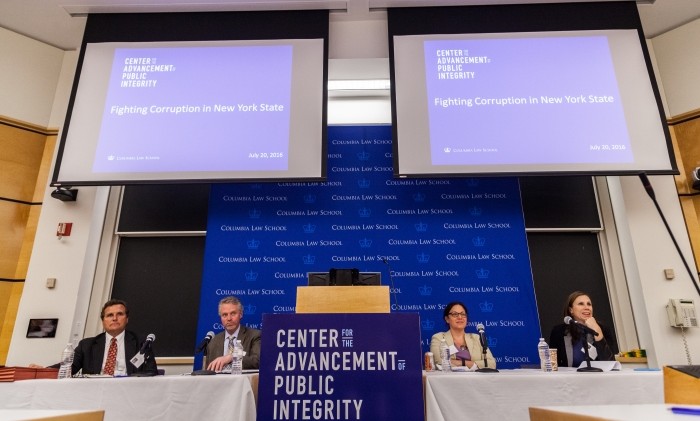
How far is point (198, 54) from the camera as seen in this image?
11.7 feet

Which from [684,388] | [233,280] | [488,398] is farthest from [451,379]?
[233,280]

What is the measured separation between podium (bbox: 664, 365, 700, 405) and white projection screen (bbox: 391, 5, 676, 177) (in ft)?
7.13

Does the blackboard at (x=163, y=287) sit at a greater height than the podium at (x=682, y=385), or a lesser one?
greater

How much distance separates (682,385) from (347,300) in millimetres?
1293

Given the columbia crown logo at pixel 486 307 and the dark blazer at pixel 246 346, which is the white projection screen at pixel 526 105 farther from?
the dark blazer at pixel 246 346

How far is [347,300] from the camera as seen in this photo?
6.73 feet

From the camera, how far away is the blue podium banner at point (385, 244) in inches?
134

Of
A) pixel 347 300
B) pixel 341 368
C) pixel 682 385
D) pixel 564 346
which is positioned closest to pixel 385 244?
pixel 564 346

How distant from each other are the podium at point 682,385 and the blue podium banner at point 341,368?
0.74m

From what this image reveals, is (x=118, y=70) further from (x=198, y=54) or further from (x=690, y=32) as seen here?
(x=690, y=32)

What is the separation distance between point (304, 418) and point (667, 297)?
126 inches

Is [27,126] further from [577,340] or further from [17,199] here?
[577,340]

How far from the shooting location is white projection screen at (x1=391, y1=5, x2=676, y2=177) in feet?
10.4

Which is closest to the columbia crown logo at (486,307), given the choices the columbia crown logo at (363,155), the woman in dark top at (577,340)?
the woman in dark top at (577,340)
